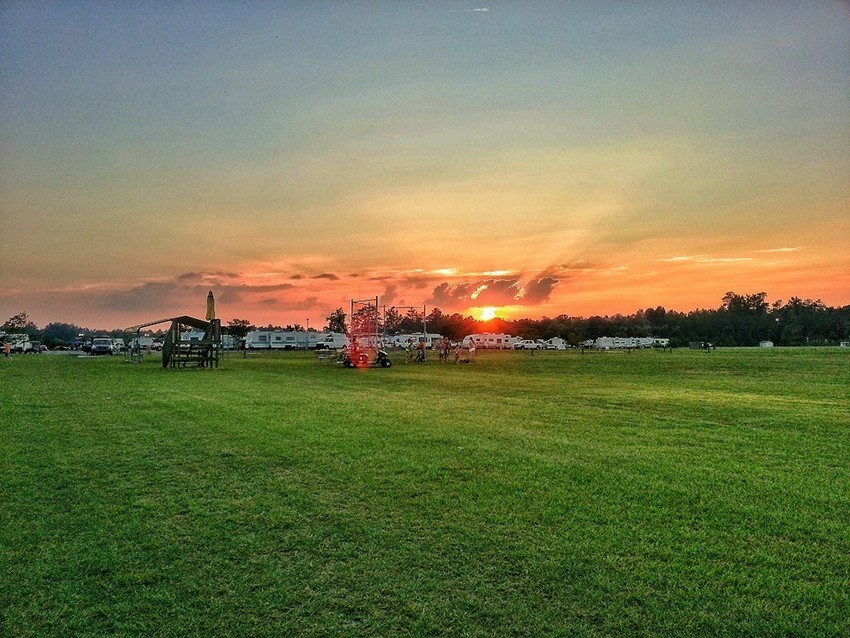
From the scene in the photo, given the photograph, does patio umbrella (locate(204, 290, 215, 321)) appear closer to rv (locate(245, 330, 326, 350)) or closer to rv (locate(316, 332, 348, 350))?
rv (locate(245, 330, 326, 350))

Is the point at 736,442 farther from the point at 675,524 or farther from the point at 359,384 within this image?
the point at 359,384

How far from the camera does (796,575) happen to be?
12.7 feet

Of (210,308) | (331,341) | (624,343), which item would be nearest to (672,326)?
(624,343)

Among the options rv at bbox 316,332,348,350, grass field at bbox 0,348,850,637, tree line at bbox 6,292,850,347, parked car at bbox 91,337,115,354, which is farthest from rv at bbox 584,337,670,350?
grass field at bbox 0,348,850,637

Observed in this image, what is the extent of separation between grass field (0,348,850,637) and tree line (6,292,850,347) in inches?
3710

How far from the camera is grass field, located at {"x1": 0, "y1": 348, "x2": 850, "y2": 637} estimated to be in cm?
343

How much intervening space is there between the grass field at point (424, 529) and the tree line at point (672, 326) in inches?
3710

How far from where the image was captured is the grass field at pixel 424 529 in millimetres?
3430

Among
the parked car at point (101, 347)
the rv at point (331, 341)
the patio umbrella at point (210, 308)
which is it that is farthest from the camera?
the rv at point (331, 341)

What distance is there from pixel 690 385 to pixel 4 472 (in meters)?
19.6

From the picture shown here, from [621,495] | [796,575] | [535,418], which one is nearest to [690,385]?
[535,418]

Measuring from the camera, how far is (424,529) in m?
4.80

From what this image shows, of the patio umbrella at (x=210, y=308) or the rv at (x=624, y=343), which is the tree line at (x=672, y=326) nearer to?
the rv at (x=624, y=343)

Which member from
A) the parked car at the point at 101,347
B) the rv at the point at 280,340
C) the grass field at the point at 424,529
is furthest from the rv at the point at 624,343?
the grass field at the point at 424,529
